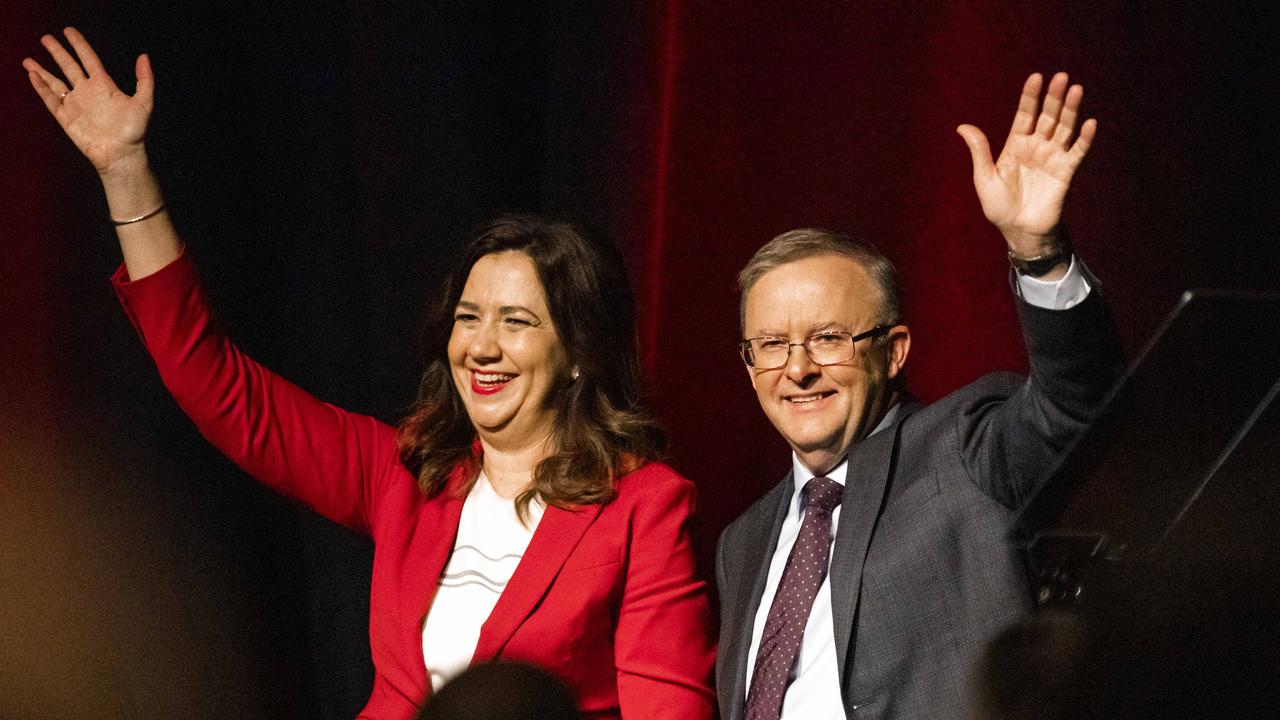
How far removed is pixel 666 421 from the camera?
2764mm

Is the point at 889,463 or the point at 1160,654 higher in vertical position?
the point at 1160,654

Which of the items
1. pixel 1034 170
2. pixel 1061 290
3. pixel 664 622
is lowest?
pixel 664 622

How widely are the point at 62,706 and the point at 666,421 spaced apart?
1240mm

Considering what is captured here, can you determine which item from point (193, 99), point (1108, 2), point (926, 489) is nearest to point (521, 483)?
point (926, 489)

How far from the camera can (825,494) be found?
2.00 metres

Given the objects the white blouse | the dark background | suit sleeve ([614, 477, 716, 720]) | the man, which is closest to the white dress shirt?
the man

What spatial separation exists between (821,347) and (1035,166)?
1.70 ft

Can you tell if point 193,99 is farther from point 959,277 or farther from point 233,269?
point 959,277

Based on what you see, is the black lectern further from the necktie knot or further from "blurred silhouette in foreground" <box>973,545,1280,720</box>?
Answer: the necktie knot

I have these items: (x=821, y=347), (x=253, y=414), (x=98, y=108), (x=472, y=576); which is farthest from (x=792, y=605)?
(x=98, y=108)

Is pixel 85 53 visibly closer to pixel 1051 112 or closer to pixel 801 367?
pixel 801 367

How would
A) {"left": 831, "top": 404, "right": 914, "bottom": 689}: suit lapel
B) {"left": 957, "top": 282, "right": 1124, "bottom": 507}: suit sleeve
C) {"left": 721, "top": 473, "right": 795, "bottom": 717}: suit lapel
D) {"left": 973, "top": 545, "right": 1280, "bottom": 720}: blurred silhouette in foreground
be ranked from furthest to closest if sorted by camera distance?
{"left": 721, "top": 473, "right": 795, "bottom": 717}: suit lapel < {"left": 831, "top": 404, "right": 914, "bottom": 689}: suit lapel < {"left": 957, "top": 282, "right": 1124, "bottom": 507}: suit sleeve < {"left": 973, "top": 545, "right": 1280, "bottom": 720}: blurred silhouette in foreground

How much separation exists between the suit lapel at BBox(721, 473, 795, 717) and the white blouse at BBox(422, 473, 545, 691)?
0.34m

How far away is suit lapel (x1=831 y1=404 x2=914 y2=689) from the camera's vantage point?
1808 millimetres
